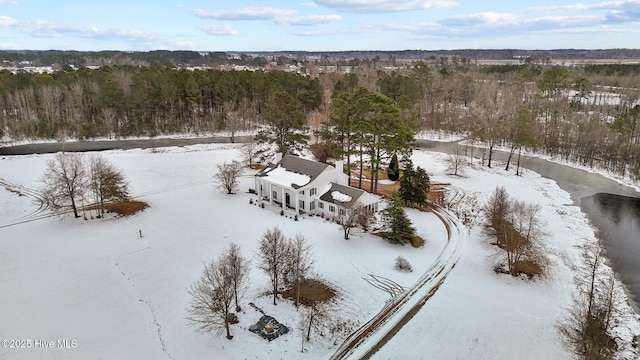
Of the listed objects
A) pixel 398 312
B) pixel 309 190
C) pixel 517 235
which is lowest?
pixel 398 312

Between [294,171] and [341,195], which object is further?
[294,171]

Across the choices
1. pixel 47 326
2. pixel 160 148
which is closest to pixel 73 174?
pixel 47 326

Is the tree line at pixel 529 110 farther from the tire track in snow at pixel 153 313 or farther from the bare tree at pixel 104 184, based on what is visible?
the tire track in snow at pixel 153 313

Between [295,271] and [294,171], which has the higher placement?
[294,171]

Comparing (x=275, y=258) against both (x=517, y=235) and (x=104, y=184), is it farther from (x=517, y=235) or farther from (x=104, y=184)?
(x=104, y=184)

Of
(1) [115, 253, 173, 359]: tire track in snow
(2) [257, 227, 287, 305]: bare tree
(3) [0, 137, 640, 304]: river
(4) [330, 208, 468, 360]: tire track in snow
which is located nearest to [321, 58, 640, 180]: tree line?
(3) [0, 137, 640, 304]: river

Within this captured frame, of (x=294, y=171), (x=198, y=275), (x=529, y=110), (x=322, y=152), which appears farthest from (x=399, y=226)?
(x=529, y=110)

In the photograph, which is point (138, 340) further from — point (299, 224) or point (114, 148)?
point (114, 148)

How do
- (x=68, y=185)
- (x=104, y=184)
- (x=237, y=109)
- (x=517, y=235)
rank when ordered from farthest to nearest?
1. (x=237, y=109)
2. (x=104, y=184)
3. (x=68, y=185)
4. (x=517, y=235)

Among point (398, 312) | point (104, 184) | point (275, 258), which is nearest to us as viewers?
point (398, 312)
